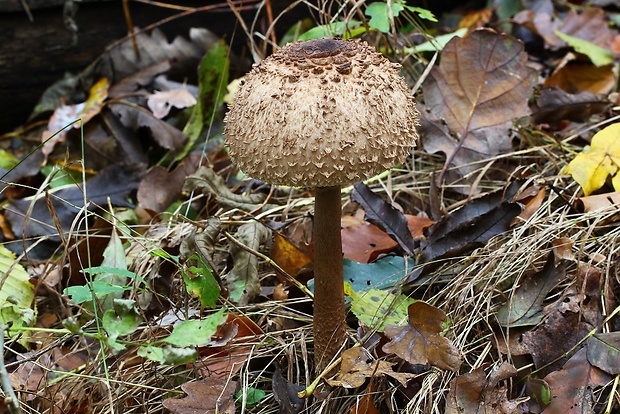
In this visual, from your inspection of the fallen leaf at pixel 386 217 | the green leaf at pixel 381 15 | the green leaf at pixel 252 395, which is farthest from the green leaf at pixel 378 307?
the green leaf at pixel 381 15

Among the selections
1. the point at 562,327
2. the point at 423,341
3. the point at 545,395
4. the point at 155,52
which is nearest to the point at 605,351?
the point at 562,327

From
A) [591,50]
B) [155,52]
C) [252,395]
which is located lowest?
[252,395]

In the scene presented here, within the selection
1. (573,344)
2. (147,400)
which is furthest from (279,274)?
(573,344)

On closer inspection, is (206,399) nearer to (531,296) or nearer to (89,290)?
(89,290)

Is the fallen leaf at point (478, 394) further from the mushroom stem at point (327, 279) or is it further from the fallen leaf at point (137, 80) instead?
the fallen leaf at point (137, 80)

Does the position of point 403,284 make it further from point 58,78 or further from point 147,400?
point 58,78
